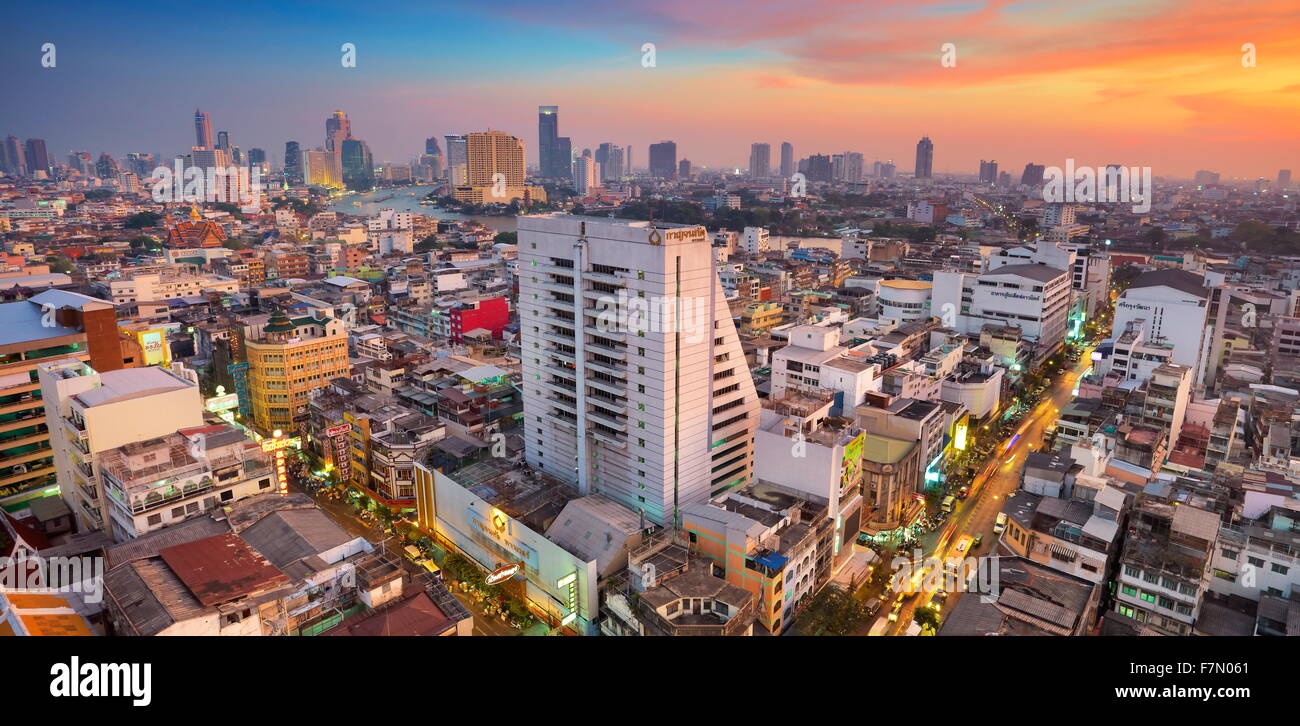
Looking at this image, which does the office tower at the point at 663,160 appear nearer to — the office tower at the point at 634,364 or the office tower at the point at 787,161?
the office tower at the point at 787,161

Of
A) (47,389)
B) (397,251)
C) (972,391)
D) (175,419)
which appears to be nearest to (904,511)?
(972,391)

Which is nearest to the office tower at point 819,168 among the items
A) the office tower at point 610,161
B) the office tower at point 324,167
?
the office tower at point 610,161

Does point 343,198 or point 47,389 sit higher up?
point 343,198

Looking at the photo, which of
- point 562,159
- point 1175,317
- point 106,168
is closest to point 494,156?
point 562,159

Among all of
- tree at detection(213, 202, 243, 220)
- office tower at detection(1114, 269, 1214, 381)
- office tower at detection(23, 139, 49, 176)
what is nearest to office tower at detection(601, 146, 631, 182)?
tree at detection(213, 202, 243, 220)

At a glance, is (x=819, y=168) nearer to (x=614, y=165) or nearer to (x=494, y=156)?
(x=614, y=165)
